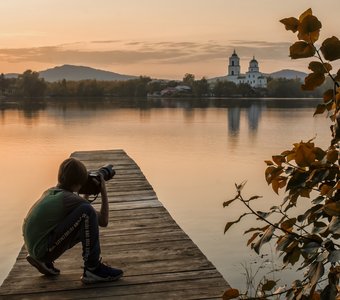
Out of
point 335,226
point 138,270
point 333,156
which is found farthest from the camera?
point 138,270

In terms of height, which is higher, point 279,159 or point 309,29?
point 309,29

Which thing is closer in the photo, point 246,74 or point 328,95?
point 328,95

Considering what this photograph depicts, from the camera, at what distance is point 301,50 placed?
131 centimetres

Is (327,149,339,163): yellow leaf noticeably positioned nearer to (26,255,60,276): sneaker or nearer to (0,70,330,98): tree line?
(26,255,60,276): sneaker

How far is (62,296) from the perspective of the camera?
335 cm

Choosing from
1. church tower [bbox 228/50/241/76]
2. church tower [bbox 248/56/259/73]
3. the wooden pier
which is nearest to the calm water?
the wooden pier

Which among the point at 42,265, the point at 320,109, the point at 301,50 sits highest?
the point at 301,50

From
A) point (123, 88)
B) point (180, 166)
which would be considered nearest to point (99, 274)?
point (180, 166)

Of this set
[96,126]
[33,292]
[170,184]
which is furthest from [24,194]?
[96,126]

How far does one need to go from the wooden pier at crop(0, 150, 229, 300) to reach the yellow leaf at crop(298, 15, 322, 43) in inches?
90.4

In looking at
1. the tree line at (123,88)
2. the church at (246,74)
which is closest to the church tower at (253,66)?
the church at (246,74)

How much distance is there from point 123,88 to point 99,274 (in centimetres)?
10856

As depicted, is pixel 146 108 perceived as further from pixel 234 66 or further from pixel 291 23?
pixel 234 66

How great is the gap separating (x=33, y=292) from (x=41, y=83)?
10594 cm
